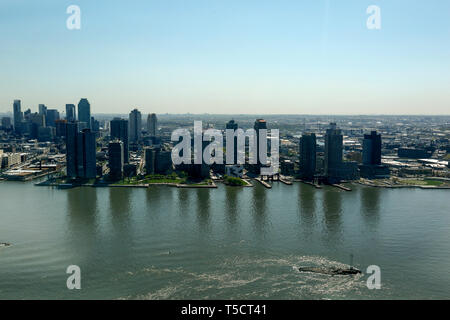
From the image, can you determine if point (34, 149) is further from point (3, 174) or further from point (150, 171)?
point (150, 171)

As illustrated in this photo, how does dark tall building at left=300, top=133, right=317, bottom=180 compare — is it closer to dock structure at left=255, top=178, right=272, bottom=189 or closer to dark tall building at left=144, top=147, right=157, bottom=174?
dock structure at left=255, top=178, right=272, bottom=189

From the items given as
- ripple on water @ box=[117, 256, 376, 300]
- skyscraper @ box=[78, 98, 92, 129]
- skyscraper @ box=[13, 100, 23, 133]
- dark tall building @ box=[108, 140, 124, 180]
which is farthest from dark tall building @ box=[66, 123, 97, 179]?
skyscraper @ box=[13, 100, 23, 133]

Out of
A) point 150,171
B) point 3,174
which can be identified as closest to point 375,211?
Result: point 150,171

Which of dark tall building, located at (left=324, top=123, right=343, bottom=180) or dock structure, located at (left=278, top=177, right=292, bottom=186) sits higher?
dark tall building, located at (left=324, top=123, right=343, bottom=180)

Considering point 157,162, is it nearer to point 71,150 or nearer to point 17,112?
point 71,150

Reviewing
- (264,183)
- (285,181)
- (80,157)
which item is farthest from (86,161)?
(285,181)

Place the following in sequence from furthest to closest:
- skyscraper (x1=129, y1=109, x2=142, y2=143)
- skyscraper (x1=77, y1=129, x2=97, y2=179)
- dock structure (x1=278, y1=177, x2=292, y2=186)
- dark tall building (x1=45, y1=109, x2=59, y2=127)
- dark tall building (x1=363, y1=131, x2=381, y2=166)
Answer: dark tall building (x1=45, y1=109, x2=59, y2=127) → skyscraper (x1=129, y1=109, x2=142, y2=143) → dark tall building (x1=363, y1=131, x2=381, y2=166) → skyscraper (x1=77, y1=129, x2=97, y2=179) → dock structure (x1=278, y1=177, x2=292, y2=186)
